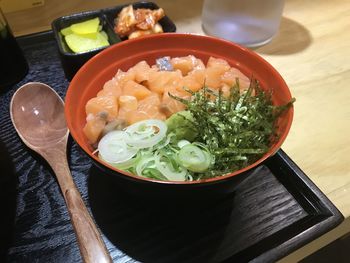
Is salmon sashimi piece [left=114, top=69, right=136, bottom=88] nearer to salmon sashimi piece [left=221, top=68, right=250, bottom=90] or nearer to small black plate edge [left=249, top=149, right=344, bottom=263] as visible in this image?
salmon sashimi piece [left=221, top=68, right=250, bottom=90]

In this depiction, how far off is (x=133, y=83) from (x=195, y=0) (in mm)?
737

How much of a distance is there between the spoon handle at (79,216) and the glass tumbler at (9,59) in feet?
1.15

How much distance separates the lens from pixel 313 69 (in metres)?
1.09

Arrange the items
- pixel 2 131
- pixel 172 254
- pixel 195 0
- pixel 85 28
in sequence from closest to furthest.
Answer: pixel 172 254, pixel 2 131, pixel 85 28, pixel 195 0

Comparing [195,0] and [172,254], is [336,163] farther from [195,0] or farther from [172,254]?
[195,0]

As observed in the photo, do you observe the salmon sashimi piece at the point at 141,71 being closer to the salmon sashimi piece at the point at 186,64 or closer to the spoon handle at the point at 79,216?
the salmon sashimi piece at the point at 186,64

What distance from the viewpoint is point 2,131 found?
2.91 ft

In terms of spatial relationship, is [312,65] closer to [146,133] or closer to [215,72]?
[215,72]

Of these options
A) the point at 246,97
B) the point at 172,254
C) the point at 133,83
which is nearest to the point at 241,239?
the point at 172,254

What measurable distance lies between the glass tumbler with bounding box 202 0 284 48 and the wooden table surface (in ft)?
0.16

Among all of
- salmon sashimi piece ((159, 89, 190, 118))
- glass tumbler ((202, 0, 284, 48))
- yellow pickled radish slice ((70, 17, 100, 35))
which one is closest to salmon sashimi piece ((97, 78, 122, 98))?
salmon sashimi piece ((159, 89, 190, 118))

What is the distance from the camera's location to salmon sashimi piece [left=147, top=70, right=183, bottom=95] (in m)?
0.83

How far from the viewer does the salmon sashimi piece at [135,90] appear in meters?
0.80

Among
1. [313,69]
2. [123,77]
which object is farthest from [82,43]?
[313,69]
